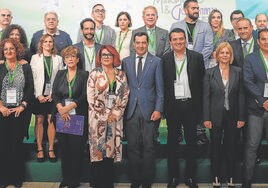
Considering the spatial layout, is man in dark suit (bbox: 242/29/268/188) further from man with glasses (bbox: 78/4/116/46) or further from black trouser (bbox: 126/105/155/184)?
man with glasses (bbox: 78/4/116/46)

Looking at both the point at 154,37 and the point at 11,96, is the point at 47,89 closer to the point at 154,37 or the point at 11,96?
the point at 11,96

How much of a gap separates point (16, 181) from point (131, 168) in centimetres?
130

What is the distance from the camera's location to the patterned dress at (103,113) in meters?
4.16

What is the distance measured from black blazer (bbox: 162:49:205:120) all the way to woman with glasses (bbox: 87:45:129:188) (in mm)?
437

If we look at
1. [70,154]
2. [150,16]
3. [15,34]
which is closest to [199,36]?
[150,16]

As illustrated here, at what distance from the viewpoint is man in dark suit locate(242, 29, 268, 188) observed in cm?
414

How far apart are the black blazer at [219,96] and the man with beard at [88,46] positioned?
1359 millimetres

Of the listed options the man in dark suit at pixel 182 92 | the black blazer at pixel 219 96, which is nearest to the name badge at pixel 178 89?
the man in dark suit at pixel 182 92

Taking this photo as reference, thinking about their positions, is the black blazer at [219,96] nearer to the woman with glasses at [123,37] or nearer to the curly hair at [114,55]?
the curly hair at [114,55]

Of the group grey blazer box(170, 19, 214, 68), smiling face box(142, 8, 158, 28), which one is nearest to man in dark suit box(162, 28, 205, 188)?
grey blazer box(170, 19, 214, 68)

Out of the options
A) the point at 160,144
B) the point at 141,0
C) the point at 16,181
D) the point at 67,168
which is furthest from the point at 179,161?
the point at 141,0

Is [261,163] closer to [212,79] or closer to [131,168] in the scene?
[212,79]

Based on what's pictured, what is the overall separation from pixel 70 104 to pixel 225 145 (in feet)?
5.56

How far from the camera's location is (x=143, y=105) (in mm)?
4238
